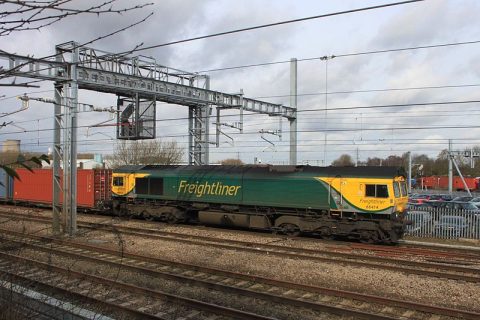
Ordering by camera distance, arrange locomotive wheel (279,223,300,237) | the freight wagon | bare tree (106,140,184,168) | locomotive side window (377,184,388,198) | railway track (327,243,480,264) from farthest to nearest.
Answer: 1. bare tree (106,140,184,168)
2. the freight wagon
3. locomotive wheel (279,223,300,237)
4. locomotive side window (377,184,388,198)
5. railway track (327,243,480,264)

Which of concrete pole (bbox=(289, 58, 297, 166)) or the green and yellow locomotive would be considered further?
concrete pole (bbox=(289, 58, 297, 166))

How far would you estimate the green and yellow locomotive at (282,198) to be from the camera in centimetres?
1778

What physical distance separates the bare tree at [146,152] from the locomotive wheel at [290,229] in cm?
3050

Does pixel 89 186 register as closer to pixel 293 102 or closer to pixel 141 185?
pixel 141 185

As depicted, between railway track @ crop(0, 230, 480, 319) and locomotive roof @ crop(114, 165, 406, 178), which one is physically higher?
locomotive roof @ crop(114, 165, 406, 178)

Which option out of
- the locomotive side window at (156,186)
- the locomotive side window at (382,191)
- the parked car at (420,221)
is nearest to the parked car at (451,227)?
the parked car at (420,221)

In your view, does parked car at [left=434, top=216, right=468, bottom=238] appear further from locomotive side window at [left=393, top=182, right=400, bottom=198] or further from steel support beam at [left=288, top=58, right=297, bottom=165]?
steel support beam at [left=288, top=58, right=297, bottom=165]

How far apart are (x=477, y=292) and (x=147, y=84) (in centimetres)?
1803

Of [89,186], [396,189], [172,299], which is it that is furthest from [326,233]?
[89,186]

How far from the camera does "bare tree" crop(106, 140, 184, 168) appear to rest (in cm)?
4953

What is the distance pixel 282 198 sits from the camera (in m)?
19.8

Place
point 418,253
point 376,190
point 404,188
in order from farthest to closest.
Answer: point 404,188 → point 376,190 → point 418,253

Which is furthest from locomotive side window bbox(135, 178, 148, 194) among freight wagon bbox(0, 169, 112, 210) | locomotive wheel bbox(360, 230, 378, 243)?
locomotive wheel bbox(360, 230, 378, 243)

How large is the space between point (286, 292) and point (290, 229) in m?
9.58
